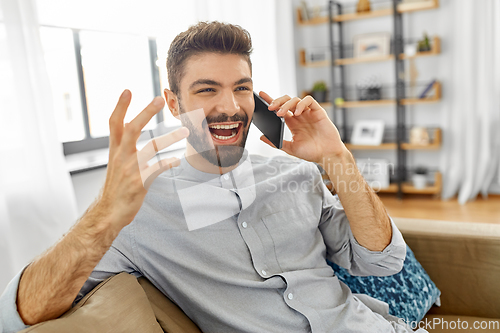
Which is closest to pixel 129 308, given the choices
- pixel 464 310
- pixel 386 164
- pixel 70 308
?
pixel 70 308

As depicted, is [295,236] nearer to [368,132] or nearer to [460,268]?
[460,268]

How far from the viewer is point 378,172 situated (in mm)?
3557

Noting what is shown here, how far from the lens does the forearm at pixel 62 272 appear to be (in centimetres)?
69

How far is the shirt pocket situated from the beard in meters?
0.18

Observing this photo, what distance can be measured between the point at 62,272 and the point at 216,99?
1.40 ft

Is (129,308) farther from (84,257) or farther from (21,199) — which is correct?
(21,199)

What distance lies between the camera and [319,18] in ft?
11.8

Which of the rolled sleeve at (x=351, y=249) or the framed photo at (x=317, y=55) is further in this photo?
the framed photo at (x=317, y=55)

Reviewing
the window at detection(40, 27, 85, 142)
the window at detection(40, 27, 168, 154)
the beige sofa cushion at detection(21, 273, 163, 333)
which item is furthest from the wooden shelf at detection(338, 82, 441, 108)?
the beige sofa cushion at detection(21, 273, 163, 333)

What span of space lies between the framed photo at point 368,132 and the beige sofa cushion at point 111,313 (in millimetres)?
3044

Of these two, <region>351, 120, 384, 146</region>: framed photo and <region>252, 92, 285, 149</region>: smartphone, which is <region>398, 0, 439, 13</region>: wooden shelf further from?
<region>252, 92, 285, 149</region>: smartphone

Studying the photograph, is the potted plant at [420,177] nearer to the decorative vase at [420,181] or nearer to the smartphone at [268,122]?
the decorative vase at [420,181]

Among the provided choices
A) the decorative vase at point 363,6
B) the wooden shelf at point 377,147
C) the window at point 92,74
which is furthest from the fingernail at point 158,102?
the decorative vase at point 363,6

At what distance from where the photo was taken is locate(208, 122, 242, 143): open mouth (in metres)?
0.85
